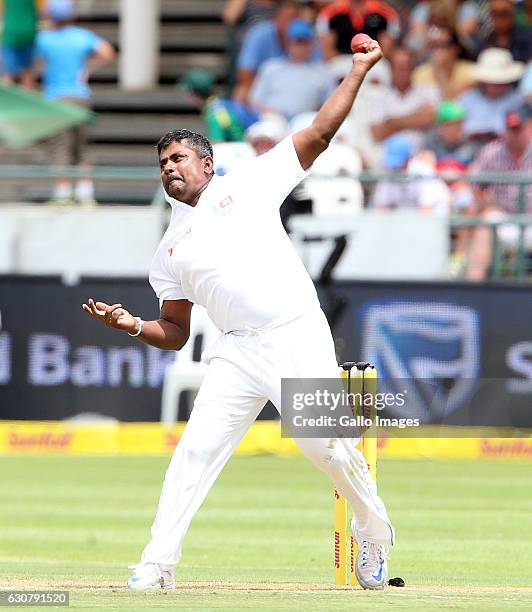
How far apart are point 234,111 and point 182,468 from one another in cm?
1042

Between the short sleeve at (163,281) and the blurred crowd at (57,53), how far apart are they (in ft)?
34.9

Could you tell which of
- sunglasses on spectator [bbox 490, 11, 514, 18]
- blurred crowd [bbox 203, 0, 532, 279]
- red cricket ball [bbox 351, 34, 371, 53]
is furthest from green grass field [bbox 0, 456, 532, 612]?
sunglasses on spectator [bbox 490, 11, 514, 18]

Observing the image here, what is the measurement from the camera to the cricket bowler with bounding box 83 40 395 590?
22.0 feet

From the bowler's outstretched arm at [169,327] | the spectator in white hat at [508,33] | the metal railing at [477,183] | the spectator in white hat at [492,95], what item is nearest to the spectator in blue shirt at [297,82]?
the spectator in white hat at [492,95]

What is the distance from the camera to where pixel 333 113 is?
6617 millimetres

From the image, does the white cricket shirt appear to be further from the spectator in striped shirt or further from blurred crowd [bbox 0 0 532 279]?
the spectator in striped shirt

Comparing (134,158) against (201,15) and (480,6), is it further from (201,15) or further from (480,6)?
(480,6)

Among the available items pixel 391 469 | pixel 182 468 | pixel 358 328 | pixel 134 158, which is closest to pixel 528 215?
pixel 358 328

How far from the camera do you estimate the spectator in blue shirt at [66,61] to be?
1767 cm

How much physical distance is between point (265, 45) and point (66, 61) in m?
2.21

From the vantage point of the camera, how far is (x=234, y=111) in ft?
55.3

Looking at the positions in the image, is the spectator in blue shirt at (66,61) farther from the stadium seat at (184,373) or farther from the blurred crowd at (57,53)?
the stadium seat at (184,373)

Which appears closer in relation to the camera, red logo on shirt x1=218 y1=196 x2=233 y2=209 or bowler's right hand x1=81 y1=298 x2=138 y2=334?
bowler's right hand x1=81 y1=298 x2=138 y2=334

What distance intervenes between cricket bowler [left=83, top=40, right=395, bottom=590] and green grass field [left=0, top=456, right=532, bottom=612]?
0.40 m
